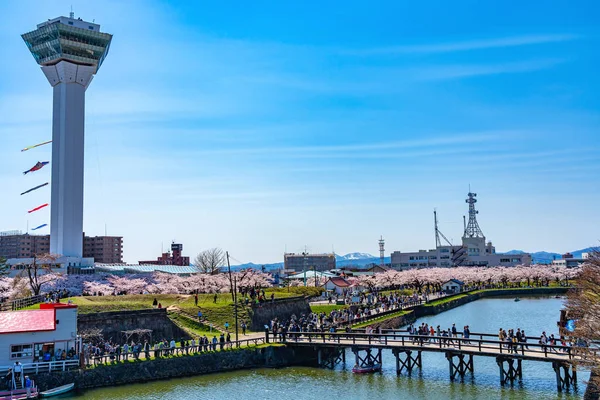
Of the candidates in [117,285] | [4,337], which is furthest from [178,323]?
[117,285]

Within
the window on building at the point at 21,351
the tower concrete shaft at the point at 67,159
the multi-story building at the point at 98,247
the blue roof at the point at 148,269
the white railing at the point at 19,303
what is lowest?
the window on building at the point at 21,351

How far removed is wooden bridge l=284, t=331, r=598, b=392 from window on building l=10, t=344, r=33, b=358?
19218 millimetres

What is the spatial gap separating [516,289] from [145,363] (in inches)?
3739

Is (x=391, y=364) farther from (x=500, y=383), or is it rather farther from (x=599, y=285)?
(x=599, y=285)

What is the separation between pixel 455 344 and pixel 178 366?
2042cm

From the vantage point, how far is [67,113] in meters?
117

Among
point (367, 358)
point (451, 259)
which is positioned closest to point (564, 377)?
point (367, 358)

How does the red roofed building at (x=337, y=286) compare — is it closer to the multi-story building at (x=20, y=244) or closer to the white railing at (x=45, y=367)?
the white railing at (x=45, y=367)

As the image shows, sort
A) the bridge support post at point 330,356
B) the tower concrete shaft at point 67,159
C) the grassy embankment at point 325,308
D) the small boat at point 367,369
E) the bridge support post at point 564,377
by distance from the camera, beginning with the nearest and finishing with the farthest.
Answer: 1. the bridge support post at point 564,377
2. the small boat at point 367,369
3. the bridge support post at point 330,356
4. the grassy embankment at point 325,308
5. the tower concrete shaft at point 67,159

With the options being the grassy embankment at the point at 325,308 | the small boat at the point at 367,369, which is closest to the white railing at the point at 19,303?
the small boat at the point at 367,369

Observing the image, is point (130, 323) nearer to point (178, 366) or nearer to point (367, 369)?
point (178, 366)

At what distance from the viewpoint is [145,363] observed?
42125 millimetres

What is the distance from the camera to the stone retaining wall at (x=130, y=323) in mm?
49094

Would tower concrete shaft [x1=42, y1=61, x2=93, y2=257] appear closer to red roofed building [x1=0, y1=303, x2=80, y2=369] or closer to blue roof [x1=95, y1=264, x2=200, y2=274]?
blue roof [x1=95, y1=264, x2=200, y2=274]
